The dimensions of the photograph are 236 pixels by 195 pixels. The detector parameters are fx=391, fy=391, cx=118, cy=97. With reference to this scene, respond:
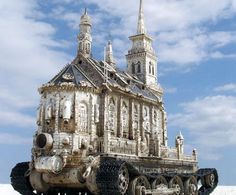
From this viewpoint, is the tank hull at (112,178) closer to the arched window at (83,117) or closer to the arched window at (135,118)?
the arched window at (83,117)

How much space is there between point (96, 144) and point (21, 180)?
7991 millimetres

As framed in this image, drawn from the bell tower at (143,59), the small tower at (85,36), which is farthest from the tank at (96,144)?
the bell tower at (143,59)

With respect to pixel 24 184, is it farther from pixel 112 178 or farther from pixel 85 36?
pixel 85 36

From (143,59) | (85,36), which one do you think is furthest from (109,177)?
(143,59)

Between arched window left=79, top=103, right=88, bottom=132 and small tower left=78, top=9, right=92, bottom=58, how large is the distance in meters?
7.35

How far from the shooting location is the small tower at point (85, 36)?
136 feet

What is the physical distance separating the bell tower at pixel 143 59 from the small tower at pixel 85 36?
1128 cm

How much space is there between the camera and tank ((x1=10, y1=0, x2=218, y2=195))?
3315cm

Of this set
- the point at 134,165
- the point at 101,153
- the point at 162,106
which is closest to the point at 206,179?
the point at 162,106

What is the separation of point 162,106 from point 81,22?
14448mm

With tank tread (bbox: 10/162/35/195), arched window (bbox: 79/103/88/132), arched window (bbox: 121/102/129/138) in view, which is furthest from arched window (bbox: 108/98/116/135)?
tank tread (bbox: 10/162/35/195)

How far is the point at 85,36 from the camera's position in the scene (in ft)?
136

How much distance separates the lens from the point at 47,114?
1403 inches

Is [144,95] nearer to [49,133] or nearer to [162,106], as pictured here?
[162,106]
